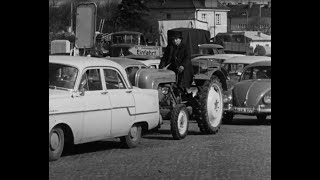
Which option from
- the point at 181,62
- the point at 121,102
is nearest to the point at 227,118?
the point at 181,62

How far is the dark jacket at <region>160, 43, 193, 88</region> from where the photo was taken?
12312mm

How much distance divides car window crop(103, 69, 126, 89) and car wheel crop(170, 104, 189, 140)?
5.15ft

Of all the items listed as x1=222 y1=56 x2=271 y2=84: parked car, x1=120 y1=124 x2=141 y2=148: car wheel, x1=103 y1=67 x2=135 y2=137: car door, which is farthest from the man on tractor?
x1=222 y1=56 x2=271 y2=84: parked car

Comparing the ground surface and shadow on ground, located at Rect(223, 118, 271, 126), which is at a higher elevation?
shadow on ground, located at Rect(223, 118, 271, 126)

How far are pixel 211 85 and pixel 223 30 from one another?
3319 centimetres

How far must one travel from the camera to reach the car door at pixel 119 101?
388 inches

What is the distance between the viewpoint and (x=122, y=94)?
10.1 meters

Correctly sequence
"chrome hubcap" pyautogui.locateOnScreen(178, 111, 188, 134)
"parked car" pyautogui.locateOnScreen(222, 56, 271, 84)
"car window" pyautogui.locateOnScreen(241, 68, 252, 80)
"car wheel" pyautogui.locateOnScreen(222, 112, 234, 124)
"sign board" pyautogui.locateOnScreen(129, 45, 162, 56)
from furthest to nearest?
"sign board" pyautogui.locateOnScreen(129, 45, 162, 56), "parked car" pyautogui.locateOnScreen(222, 56, 271, 84), "car window" pyautogui.locateOnScreen(241, 68, 252, 80), "car wheel" pyautogui.locateOnScreen(222, 112, 234, 124), "chrome hubcap" pyautogui.locateOnScreen(178, 111, 188, 134)

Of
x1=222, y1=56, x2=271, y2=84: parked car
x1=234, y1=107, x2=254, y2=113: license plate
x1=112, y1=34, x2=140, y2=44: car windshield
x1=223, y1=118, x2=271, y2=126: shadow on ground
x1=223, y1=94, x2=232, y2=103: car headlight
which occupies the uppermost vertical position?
x1=112, y1=34, x2=140, y2=44: car windshield

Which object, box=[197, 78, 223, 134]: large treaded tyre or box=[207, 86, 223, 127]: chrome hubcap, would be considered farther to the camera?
box=[207, 86, 223, 127]: chrome hubcap

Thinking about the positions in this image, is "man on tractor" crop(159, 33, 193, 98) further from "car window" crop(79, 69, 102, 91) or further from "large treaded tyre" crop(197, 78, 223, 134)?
"car window" crop(79, 69, 102, 91)

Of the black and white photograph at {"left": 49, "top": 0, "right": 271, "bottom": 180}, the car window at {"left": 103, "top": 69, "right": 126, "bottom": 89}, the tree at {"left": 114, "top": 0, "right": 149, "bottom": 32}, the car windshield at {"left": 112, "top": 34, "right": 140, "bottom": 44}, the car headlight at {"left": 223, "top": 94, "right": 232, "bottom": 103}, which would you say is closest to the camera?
the black and white photograph at {"left": 49, "top": 0, "right": 271, "bottom": 180}

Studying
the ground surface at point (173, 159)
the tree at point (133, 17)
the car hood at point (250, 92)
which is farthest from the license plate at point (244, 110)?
the tree at point (133, 17)

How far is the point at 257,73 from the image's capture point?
15773 mm
